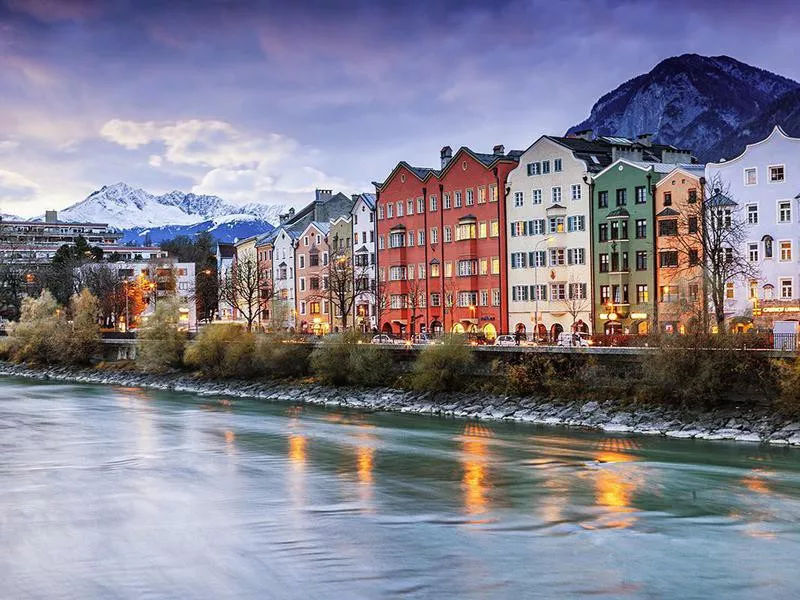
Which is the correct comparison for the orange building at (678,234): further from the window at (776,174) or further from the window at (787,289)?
the window at (787,289)

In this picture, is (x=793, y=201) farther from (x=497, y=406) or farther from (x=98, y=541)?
(x=98, y=541)

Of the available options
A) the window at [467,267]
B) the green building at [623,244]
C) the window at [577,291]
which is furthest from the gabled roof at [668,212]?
the window at [467,267]

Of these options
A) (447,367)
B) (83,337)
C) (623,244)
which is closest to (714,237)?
(623,244)

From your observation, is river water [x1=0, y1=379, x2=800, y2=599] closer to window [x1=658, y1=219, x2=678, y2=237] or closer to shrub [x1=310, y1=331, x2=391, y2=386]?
shrub [x1=310, y1=331, x2=391, y2=386]

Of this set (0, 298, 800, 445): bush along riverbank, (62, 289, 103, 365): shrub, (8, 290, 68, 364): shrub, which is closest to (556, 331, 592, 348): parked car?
(0, 298, 800, 445): bush along riverbank

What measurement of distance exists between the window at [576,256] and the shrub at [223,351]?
2615cm

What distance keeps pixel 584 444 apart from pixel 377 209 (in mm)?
57177

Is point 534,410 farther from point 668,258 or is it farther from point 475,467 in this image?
point 668,258

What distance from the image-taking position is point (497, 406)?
5350 cm

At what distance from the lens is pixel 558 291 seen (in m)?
78.3

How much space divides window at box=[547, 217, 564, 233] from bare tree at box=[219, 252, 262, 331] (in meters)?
34.0

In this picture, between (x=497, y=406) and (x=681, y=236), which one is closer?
(x=497, y=406)

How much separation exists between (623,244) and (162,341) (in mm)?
39891

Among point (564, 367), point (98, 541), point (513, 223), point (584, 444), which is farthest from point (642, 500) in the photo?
point (513, 223)
